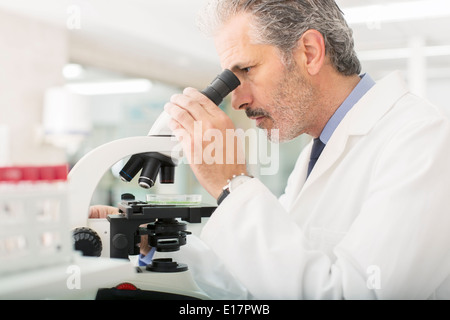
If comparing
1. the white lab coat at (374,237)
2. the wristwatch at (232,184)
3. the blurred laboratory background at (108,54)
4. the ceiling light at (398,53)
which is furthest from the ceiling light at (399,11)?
the wristwatch at (232,184)

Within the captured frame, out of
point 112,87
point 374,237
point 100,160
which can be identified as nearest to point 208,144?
point 100,160

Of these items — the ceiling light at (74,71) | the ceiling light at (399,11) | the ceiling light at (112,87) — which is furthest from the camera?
the ceiling light at (112,87)

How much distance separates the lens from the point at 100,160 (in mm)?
993

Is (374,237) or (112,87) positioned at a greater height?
(112,87)

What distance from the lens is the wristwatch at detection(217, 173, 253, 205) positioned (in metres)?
0.92

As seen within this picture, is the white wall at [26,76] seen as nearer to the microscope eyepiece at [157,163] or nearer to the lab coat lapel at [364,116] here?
the microscope eyepiece at [157,163]

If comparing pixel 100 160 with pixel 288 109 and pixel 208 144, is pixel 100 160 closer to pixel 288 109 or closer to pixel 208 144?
pixel 208 144

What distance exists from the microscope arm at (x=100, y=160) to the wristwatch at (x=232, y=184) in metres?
0.15

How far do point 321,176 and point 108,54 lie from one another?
403 cm

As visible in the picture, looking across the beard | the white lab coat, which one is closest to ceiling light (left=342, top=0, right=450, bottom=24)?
the beard

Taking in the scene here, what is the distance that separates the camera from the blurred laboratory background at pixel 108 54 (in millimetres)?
3707
